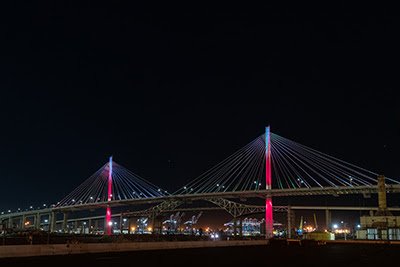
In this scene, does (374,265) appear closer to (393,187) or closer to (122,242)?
(122,242)

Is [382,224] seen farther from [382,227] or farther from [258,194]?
[258,194]

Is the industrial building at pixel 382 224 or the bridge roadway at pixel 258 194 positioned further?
the bridge roadway at pixel 258 194

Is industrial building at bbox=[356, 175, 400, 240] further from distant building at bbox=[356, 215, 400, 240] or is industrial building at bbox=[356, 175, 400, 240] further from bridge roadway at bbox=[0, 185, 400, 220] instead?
bridge roadway at bbox=[0, 185, 400, 220]

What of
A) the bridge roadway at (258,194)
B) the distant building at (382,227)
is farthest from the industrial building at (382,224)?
Answer: the bridge roadway at (258,194)

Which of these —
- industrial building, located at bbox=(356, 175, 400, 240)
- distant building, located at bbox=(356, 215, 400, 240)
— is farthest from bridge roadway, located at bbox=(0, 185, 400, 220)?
distant building, located at bbox=(356, 215, 400, 240)

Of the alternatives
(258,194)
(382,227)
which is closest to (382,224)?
(382,227)

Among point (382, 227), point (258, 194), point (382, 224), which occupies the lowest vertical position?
point (382, 227)

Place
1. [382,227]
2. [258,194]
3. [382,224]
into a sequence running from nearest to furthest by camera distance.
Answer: [382,227] < [382,224] < [258,194]

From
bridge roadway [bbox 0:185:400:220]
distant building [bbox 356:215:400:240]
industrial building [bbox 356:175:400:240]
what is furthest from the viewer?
bridge roadway [bbox 0:185:400:220]

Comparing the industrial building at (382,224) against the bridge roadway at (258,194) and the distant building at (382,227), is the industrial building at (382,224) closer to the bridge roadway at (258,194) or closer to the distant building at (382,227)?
the distant building at (382,227)

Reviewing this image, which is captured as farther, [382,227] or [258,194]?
[258,194]

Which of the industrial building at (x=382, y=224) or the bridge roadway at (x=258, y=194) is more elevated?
the bridge roadway at (x=258, y=194)

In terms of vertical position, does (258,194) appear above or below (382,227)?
above

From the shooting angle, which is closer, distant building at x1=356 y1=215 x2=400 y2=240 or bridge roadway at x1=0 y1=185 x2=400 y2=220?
distant building at x1=356 y1=215 x2=400 y2=240
